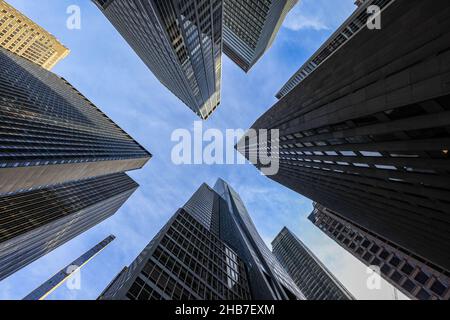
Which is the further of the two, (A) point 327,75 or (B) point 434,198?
(A) point 327,75

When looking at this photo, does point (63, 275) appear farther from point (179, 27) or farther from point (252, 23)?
point (252, 23)

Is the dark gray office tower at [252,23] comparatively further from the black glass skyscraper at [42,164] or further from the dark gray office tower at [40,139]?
the black glass skyscraper at [42,164]

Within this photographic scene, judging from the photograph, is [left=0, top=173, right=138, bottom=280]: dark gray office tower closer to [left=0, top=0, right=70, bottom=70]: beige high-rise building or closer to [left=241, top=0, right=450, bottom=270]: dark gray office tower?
[left=241, top=0, right=450, bottom=270]: dark gray office tower

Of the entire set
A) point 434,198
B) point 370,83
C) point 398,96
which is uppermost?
point 370,83

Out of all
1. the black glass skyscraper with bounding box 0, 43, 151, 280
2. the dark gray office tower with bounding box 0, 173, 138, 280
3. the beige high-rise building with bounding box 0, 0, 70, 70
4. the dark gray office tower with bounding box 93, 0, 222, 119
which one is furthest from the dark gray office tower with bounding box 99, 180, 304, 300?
the beige high-rise building with bounding box 0, 0, 70, 70

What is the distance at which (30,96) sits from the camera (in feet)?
330

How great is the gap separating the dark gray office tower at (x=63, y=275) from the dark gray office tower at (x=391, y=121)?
109m

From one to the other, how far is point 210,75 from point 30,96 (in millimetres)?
70903

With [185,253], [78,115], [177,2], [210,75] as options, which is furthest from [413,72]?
[78,115]

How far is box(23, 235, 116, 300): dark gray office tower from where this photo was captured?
9669cm

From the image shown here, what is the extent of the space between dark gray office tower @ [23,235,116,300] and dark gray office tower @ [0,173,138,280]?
39.4ft

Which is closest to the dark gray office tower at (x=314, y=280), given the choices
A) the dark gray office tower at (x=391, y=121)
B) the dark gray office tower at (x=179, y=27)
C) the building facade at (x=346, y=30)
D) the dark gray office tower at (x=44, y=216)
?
the building facade at (x=346, y=30)

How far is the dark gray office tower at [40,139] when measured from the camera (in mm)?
66125
